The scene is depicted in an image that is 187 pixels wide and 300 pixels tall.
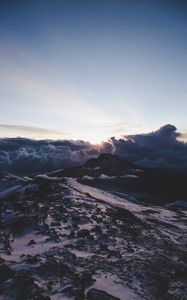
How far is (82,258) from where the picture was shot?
77.9ft

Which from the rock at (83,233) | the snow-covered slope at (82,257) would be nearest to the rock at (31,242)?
the snow-covered slope at (82,257)

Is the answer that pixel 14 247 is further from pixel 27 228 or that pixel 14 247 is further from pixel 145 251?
pixel 145 251

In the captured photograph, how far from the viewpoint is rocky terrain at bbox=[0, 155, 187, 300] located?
18.0 meters

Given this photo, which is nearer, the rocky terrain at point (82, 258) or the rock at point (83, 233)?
the rocky terrain at point (82, 258)

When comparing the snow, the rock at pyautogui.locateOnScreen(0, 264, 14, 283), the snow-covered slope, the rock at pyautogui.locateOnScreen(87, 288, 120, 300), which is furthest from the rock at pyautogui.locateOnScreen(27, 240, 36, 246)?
the rock at pyautogui.locateOnScreen(87, 288, 120, 300)

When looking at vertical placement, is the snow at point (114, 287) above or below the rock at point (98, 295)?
below

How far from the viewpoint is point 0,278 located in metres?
18.1

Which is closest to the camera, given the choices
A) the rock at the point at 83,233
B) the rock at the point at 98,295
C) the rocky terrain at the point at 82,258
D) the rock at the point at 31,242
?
the rock at the point at 98,295

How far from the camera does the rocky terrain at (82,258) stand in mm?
18047

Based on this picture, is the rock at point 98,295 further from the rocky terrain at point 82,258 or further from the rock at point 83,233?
the rock at point 83,233

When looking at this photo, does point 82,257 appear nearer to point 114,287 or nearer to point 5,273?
point 114,287

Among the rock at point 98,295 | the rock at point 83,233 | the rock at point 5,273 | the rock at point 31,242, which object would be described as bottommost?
the rock at point 31,242

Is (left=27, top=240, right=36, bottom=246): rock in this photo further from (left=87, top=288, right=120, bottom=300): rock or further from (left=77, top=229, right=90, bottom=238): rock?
(left=87, top=288, right=120, bottom=300): rock

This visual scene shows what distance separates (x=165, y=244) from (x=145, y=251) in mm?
5262
